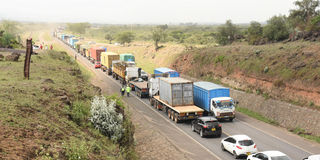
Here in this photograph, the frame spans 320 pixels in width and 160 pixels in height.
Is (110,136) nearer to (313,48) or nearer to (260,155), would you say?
(260,155)

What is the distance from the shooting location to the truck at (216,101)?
89.8 ft

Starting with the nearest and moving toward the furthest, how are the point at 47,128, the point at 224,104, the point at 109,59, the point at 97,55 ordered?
the point at 47,128 < the point at 224,104 < the point at 109,59 < the point at 97,55

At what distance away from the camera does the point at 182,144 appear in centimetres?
2205

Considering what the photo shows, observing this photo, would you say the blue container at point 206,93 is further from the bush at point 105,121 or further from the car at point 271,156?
the bush at point 105,121

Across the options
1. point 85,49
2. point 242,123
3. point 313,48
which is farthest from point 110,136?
point 85,49

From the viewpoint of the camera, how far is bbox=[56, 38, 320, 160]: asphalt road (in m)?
20.4

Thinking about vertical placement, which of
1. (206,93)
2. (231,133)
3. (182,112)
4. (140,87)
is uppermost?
(206,93)

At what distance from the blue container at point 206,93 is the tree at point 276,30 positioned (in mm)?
28535

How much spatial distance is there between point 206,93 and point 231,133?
5.26 meters

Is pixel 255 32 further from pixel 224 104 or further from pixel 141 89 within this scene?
pixel 224 104

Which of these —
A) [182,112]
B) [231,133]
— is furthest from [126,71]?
[231,133]

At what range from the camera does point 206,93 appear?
28719 millimetres

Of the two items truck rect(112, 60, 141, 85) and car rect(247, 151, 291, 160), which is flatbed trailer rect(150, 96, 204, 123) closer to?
car rect(247, 151, 291, 160)

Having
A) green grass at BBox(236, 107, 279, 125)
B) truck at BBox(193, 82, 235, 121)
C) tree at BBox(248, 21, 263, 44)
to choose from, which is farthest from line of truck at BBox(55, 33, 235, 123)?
tree at BBox(248, 21, 263, 44)
